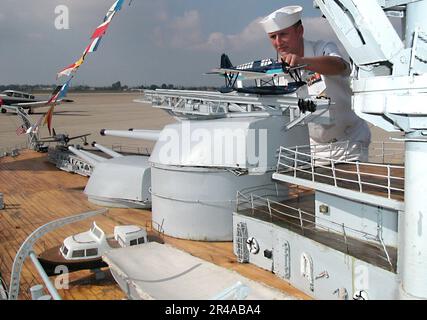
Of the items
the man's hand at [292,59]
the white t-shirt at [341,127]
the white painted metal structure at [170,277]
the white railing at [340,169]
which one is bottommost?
the white painted metal structure at [170,277]

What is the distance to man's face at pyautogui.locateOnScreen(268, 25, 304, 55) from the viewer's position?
13594 mm

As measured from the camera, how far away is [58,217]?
20656 mm

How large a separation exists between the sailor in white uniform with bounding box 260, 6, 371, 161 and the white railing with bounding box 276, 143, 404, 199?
0.96 ft

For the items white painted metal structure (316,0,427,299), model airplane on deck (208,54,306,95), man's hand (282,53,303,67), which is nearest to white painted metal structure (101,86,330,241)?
model airplane on deck (208,54,306,95)

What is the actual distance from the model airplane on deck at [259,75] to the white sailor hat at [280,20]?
1.18 m

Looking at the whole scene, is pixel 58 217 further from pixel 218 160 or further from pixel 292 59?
pixel 292 59

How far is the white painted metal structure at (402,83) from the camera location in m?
7.51

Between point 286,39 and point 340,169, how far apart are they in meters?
4.88

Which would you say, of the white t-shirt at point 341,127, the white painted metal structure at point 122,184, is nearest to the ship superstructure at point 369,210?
the white t-shirt at point 341,127

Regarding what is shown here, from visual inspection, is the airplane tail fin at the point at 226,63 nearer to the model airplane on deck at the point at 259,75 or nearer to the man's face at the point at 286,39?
the model airplane on deck at the point at 259,75

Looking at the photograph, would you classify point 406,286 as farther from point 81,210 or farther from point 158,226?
point 81,210
